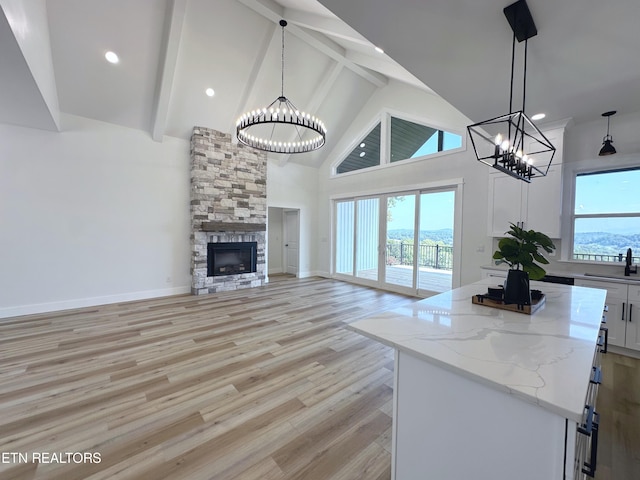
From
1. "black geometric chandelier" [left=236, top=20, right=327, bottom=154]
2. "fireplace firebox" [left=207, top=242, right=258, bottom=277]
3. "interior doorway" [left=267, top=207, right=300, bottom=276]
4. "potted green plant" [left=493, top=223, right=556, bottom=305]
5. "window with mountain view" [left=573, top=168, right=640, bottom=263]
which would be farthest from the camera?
"interior doorway" [left=267, top=207, right=300, bottom=276]

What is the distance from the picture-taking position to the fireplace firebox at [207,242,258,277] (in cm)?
612

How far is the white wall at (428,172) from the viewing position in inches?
196

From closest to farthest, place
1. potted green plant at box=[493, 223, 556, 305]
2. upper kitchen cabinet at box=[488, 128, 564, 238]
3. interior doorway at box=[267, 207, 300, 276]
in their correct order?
1. potted green plant at box=[493, 223, 556, 305]
2. upper kitchen cabinet at box=[488, 128, 564, 238]
3. interior doorway at box=[267, 207, 300, 276]

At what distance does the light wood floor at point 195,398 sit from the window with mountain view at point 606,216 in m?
3.43

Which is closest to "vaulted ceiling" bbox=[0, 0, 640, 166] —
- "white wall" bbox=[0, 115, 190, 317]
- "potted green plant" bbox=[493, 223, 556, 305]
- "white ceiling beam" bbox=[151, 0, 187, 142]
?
"white ceiling beam" bbox=[151, 0, 187, 142]

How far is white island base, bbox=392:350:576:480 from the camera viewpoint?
0.94m

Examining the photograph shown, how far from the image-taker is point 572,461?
2.90 feet

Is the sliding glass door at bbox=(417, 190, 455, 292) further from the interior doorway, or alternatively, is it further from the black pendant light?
the interior doorway

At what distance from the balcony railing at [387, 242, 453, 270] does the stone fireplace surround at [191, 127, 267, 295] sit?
10.5 ft

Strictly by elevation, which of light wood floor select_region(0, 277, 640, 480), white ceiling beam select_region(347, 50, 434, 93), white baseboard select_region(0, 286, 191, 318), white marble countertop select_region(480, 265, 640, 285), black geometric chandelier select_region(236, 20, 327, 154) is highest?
white ceiling beam select_region(347, 50, 434, 93)

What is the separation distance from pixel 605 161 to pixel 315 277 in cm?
629

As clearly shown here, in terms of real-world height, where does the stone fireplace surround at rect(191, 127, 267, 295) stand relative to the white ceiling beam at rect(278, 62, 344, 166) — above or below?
below

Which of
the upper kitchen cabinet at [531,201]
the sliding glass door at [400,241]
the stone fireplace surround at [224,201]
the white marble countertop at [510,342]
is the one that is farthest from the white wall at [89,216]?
the upper kitchen cabinet at [531,201]

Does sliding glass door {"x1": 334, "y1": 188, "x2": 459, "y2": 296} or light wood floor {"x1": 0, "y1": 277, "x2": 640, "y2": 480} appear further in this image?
sliding glass door {"x1": 334, "y1": 188, "x2": 459, "y2": 296}
